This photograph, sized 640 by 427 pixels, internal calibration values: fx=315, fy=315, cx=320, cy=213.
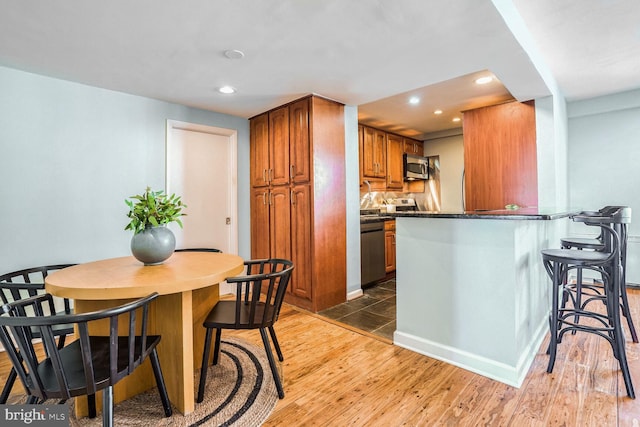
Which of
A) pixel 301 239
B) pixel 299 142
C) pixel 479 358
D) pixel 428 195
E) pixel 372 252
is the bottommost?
pixel 479 358

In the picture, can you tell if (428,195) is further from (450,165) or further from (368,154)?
(368,154)

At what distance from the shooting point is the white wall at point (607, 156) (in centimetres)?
379

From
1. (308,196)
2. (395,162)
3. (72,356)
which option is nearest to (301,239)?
(308,196)

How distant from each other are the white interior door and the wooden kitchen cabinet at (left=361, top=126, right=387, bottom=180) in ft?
6.27

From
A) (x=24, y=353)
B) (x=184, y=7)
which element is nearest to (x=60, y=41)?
(x=184, y=7)

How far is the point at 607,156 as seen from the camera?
3.96m

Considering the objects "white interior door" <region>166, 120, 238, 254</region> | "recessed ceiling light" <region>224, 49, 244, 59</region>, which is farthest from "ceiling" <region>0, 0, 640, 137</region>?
"white interior door" <region>166, 120, 238, 254</region>

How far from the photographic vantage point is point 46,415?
4.99 ft

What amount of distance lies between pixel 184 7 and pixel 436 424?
8.49 feet

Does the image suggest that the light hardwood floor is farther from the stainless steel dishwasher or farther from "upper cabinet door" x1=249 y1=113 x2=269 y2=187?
"upper cabinet door" x1=249 y1=113 x2=269 y2=187

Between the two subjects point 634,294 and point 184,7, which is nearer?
point 184,7

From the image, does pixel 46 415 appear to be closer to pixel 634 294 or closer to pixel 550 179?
pixel 550 179

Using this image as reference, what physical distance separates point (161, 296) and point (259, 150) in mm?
2445

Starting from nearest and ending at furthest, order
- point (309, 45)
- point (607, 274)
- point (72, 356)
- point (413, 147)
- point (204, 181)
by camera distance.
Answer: point (72, 356) < point (607, 274) < point (309, 45) < point (204, 181) < point (413, 147)
